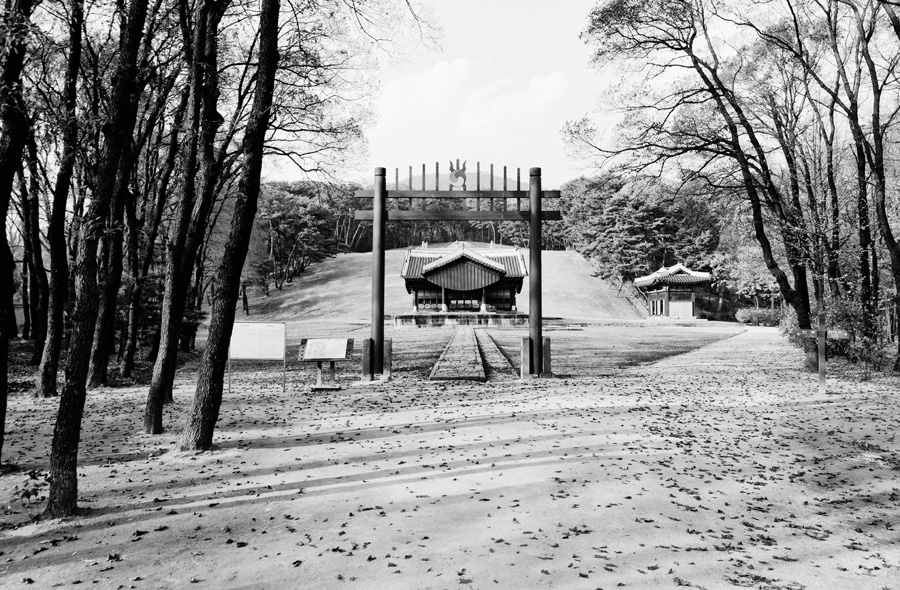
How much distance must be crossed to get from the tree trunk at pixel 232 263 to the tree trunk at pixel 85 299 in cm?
142

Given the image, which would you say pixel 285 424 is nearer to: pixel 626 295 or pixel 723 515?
pixel 723 515

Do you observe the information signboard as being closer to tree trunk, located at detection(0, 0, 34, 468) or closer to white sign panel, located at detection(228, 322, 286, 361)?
white sign panel, located at detection(228, 322, 286, 361)

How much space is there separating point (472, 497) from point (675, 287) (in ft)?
150

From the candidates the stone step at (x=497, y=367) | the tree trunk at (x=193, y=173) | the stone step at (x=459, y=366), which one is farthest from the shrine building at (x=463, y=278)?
the tree trunk at (x=193, y=173)

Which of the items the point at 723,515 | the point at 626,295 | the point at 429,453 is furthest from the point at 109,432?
the point at 626,295

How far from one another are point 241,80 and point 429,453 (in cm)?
786

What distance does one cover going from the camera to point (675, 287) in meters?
46.6

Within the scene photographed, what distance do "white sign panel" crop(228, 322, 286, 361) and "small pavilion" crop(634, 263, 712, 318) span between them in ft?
135

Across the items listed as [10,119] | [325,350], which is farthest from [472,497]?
[325,350]

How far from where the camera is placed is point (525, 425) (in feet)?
24.0

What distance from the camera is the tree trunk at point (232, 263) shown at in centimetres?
599

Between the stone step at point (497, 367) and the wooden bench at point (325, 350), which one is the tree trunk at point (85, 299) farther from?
the stone step at point (497, 367)

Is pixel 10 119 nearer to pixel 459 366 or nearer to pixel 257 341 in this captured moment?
pixel 257 341

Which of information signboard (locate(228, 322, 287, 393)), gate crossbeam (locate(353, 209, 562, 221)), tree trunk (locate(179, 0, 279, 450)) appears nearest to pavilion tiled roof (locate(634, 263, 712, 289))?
gate crossbeam (locate(353, 209, 562, 221))
